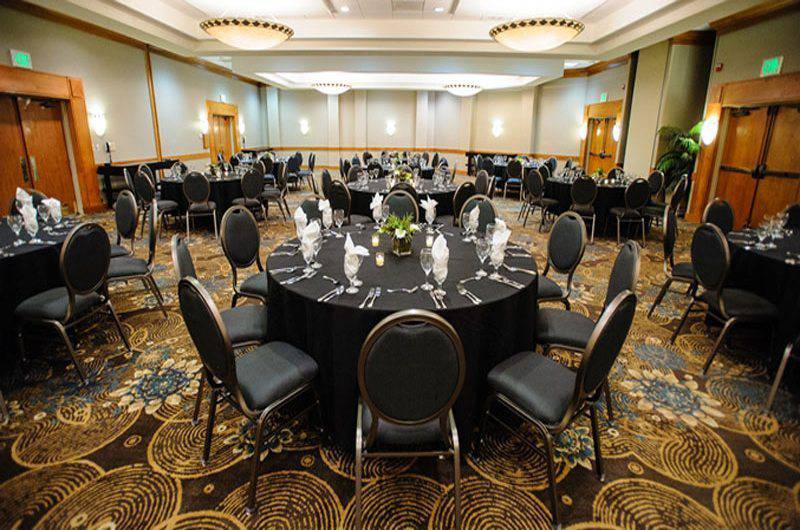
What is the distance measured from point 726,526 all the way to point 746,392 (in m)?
1.34

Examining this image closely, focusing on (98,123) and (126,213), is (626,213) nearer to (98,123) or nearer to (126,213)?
(126,213)

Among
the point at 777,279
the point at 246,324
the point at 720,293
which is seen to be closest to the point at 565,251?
the point at 720,293

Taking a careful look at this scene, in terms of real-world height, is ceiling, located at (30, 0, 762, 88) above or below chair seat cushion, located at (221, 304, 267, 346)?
above

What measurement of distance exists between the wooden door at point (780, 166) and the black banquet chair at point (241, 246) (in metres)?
7.61

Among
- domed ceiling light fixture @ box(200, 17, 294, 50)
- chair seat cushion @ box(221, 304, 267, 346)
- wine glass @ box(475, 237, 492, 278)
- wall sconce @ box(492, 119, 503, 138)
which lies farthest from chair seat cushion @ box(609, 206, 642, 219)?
wall sconce @ box(492, 119, 503, 138)

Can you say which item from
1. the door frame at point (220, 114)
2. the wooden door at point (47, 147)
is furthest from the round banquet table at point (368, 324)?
the door frame at point (220, 114)

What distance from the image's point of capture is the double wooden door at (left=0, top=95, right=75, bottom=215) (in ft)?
23.4

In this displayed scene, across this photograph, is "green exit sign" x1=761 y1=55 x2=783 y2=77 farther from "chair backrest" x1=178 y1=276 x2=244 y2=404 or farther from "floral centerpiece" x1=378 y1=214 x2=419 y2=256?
"chair backrest" x1=178 y1=276 x2=244 y2=404

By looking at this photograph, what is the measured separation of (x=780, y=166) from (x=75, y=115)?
1202 cm

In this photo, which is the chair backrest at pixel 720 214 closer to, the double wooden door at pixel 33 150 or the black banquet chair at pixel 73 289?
the black banquet chair at pixel 73 289

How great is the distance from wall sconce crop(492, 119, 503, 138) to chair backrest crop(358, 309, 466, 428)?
15.8 meters

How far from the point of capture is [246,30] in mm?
5801

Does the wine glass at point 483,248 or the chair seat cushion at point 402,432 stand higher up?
the wine glass at point 483,248

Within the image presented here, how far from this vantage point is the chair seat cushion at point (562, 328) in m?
2.48
